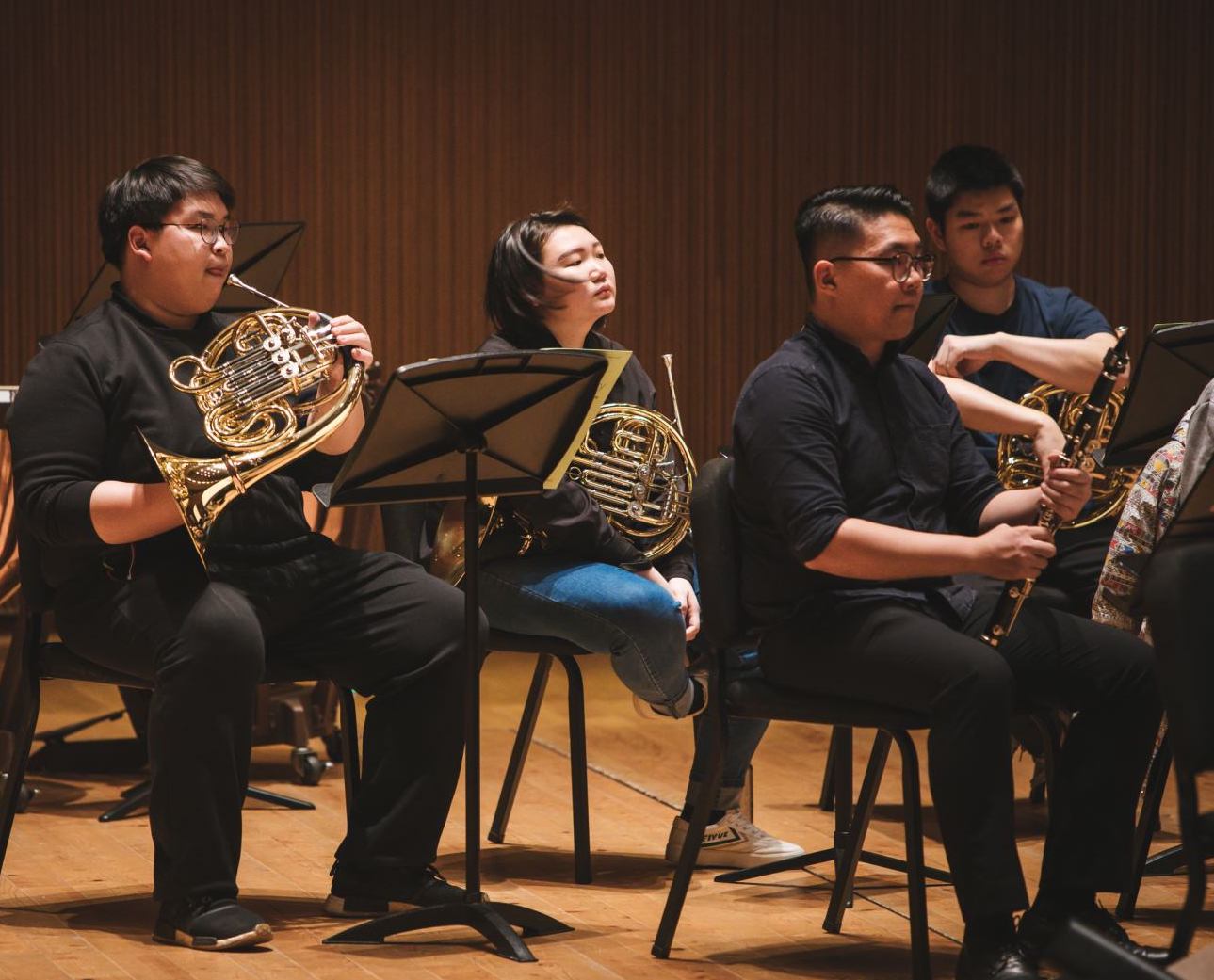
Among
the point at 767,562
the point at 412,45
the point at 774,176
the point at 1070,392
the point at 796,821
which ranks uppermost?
the point at 412,45

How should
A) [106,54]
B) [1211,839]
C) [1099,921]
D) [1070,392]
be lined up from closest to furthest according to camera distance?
[1211,839] → [1099,921] → [1070,392] → [106,54]

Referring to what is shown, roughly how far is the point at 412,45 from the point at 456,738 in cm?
425

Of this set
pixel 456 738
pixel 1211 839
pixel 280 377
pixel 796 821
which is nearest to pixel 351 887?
pixel 456 738

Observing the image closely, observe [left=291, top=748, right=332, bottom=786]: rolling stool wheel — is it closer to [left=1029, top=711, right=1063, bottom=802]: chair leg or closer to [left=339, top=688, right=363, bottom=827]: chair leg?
[left=339, top=688, right=363, bottom=827]: chair leg

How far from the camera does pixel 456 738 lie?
Answer: 10.4 feet

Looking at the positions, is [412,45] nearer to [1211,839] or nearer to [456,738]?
[456,738]

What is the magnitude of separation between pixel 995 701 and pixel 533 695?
4.91 feet

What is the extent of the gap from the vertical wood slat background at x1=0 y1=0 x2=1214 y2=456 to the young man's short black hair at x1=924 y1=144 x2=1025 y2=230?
2926 millimetres

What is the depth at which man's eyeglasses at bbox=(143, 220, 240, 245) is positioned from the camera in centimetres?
318

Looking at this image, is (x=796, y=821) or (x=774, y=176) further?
(x=774, y=176)

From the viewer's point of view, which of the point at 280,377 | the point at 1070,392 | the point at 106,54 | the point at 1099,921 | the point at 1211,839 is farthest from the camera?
the point at 106,54

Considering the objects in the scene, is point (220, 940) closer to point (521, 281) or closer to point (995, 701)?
point (995, 701)

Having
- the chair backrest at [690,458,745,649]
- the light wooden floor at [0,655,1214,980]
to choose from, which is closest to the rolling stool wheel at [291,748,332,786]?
the light wooden floor at [0,655,1214,980]

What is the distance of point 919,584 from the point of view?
289 cm
